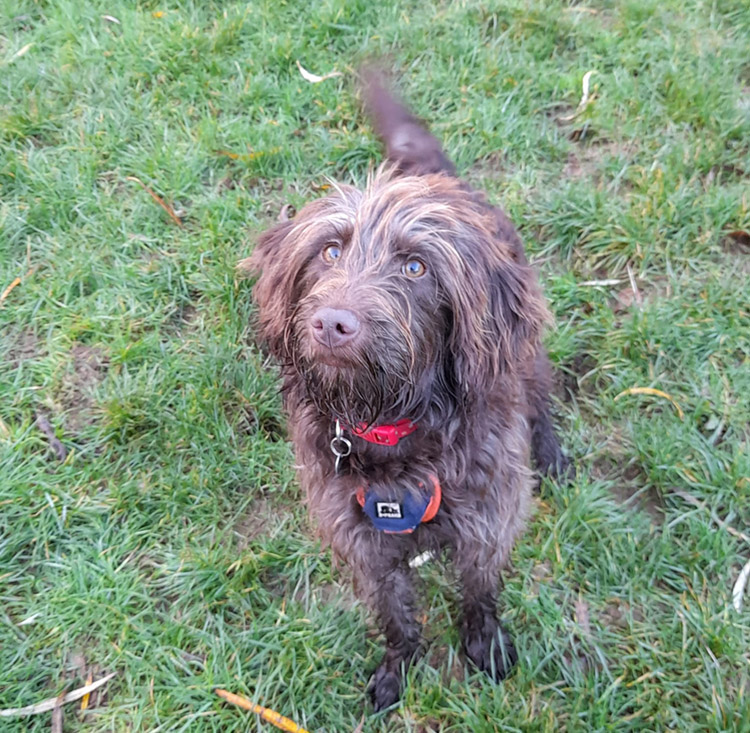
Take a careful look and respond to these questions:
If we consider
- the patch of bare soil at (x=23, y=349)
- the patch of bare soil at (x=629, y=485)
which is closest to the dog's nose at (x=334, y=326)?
the patch of bare soil at (x=629, y=485)

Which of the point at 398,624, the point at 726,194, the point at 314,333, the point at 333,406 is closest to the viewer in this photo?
the point at 314,333

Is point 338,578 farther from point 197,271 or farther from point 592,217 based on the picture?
point 592,217

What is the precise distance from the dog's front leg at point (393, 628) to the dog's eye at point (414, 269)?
1.17m

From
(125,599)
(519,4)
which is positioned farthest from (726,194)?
(125,599)

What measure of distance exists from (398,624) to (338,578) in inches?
17.7

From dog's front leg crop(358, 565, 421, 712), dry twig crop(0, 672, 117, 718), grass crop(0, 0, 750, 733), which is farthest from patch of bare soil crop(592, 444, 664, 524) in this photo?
dry twig crop(0, 672, 117, 718)

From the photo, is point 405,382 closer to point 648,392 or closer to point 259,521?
point 259,521

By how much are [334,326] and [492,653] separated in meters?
1.64

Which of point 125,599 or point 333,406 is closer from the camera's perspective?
point 333,406

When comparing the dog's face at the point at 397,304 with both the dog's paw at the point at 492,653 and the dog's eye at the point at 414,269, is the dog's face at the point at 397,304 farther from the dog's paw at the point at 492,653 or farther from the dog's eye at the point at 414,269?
the dog's paw at the point at 492,653

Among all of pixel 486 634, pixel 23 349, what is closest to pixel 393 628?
pixel 486 634

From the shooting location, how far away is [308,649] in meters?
2.95

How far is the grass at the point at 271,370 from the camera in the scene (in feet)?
9.56

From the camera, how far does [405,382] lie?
83.7 inches
